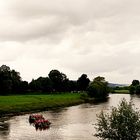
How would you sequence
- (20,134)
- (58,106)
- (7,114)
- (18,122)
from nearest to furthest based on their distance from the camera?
(20,134) → (18,122) → (7,114) → (58,106)

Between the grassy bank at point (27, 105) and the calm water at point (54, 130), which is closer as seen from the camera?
the calm water at point (54, 130)

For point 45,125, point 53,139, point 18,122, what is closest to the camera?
point 53,139

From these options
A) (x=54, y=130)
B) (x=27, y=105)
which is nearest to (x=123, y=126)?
(x=54, y=130)

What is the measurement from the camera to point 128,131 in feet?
159

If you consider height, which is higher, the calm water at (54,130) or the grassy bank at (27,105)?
the grassy bank at (27,105)

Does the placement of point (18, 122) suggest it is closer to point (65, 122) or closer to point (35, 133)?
point (65, 122)

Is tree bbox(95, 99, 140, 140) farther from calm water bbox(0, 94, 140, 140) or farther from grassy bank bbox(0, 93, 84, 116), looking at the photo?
grassy bank bbox(0, 93, 84, 116)

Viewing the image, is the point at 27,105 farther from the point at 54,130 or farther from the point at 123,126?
the point at 123,126

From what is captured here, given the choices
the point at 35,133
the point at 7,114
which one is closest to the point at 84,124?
the point at 35,133

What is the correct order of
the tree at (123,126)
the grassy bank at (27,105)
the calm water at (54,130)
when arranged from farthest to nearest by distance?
the grassy bank at (27,105) < the calm water at (54,130) < the tree at (123,126)

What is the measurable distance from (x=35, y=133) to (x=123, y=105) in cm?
3809

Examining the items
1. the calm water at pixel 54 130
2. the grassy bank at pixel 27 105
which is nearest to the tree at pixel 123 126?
the calm water at pixel 54 130

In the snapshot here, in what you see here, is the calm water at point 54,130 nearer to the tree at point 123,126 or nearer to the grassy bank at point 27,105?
the grassy bank at point 27,105

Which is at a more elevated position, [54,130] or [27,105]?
[27,105]
